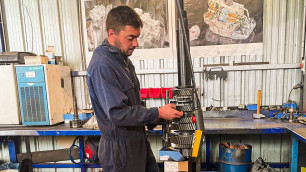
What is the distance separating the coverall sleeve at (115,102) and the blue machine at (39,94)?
121cm

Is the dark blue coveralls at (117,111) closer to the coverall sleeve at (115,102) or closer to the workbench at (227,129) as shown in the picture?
the coverall sleeve at (115,102)

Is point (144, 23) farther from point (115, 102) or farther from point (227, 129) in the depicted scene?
point (115, 102)

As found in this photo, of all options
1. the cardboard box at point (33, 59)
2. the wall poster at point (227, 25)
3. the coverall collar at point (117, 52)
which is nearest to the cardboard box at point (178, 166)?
the coverall collar at point (117, 52)

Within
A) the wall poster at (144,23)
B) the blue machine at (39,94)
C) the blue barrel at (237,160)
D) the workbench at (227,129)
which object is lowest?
the blue barrel at (237,160)

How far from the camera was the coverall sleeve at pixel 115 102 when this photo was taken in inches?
39.4

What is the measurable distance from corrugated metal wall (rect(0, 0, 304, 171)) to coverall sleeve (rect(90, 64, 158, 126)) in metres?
1.38

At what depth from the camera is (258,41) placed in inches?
87.1

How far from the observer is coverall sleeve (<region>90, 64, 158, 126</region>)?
1002 mm

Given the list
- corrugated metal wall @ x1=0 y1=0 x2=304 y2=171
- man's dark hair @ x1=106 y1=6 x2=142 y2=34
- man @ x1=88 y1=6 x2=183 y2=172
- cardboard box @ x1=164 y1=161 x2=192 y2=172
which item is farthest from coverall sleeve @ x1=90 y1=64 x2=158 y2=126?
corrugated metal wall @ x1=0 y1=0 x2=304 y2=171

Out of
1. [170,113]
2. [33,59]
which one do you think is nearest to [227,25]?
[170,113]

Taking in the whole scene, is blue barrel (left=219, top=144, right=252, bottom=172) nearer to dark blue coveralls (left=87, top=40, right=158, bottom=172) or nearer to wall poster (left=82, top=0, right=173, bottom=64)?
dark blue coveralls (left=87, top=40, right=158, bottom=172)

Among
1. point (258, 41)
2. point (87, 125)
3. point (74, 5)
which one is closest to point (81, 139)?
point (87, 125)

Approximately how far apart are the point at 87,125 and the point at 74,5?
58.7 inches

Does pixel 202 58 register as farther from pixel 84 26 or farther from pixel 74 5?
pixel 74 5
